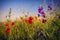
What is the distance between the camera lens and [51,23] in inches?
72.5

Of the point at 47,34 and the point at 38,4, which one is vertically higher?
the point at 38,4

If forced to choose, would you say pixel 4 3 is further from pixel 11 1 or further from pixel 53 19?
pixel 53 19

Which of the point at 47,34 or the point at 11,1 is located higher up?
the point at 11,1

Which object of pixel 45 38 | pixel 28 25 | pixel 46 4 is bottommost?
pixel 45 38

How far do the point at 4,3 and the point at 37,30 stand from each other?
531 mm

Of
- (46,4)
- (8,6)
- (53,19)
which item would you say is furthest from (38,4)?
(8,6)

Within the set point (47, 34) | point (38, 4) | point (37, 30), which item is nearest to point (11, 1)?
point (38, 4)

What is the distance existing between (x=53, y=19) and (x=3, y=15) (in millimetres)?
616

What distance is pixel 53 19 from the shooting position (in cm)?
185

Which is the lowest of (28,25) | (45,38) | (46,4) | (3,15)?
(45,38)

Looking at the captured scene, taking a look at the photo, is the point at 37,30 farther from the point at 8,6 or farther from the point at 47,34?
the point at 8,6

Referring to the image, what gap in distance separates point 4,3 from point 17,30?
38 cm

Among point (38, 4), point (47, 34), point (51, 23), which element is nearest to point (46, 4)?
point (38, 4)

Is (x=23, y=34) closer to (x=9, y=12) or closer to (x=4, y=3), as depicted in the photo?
(x=9, y=12)
